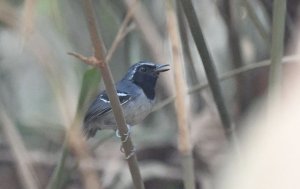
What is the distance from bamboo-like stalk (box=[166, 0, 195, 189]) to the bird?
309 millimetres

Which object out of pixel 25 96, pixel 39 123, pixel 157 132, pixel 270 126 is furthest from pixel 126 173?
pixel 270 126

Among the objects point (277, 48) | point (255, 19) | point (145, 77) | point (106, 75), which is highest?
point (255, 19)

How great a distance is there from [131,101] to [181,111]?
443 mm

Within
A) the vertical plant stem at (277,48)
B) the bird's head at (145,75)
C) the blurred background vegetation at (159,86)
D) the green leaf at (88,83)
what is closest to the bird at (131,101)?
the bird's head at (145,75)

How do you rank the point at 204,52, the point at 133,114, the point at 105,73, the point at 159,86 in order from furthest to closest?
the point at 159,86, the point at 133,114, the point at 204,52, the point at 105,73

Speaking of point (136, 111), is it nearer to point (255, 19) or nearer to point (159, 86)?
point (255, 19)

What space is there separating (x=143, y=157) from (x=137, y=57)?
0.33 meters

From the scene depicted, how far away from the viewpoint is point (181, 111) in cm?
141

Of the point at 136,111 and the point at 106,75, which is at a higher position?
the point at 136,111

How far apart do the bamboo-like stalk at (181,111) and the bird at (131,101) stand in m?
0.31

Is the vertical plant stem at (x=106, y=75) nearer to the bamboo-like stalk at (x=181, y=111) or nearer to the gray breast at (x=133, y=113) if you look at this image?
the bamboo-like stalk at (x=181, y=111)

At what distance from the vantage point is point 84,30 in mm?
2555

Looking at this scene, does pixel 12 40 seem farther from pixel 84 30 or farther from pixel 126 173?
pixel 126 173

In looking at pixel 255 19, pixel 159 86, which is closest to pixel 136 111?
pixel 255 19
